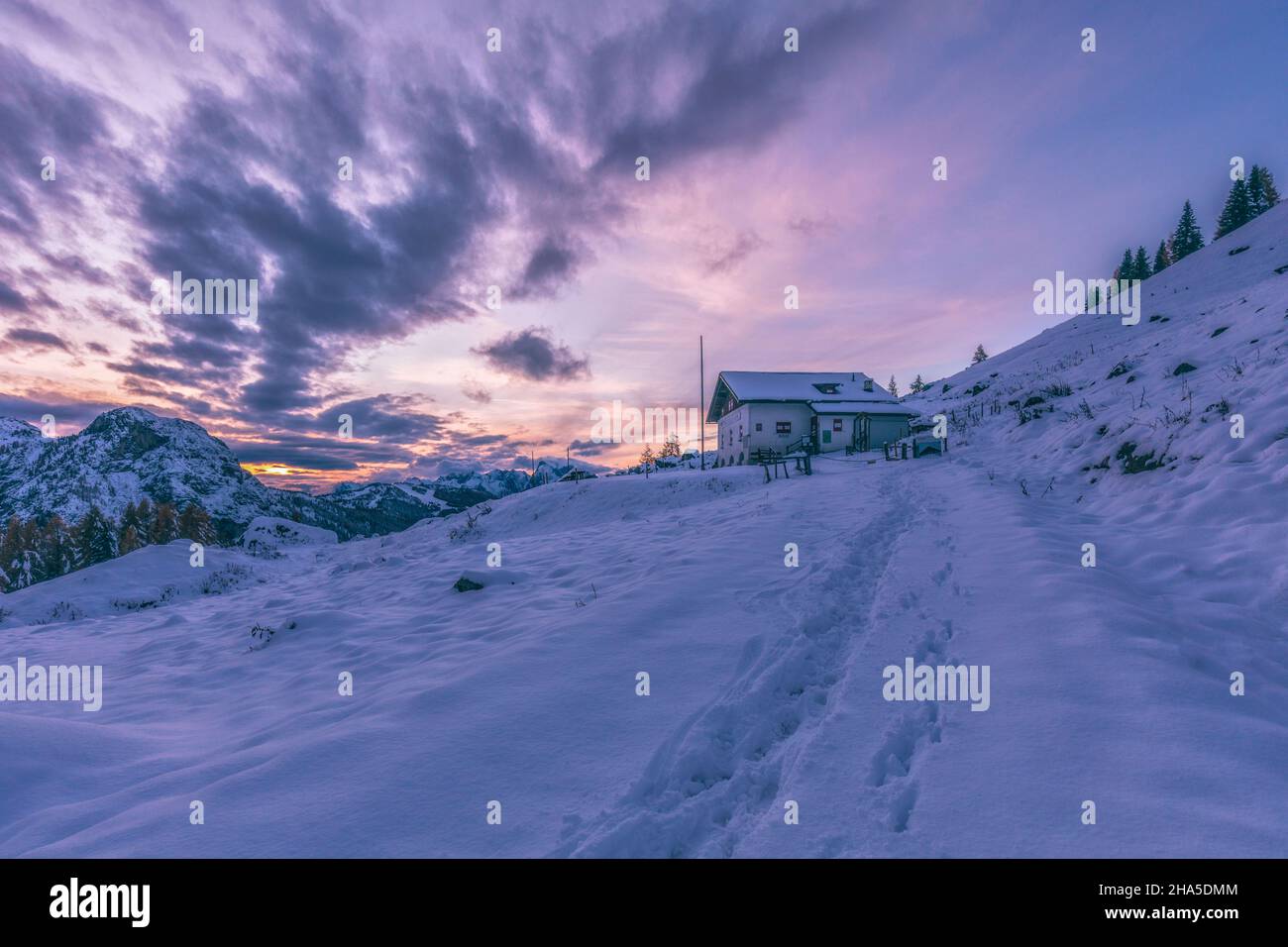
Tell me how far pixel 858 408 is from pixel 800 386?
5317 mm

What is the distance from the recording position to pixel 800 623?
606cm

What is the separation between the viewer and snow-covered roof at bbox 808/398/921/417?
38094mm

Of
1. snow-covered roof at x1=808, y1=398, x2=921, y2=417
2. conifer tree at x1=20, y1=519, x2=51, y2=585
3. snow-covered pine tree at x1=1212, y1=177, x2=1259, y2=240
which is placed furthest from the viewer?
snow-covered pine tree at x1=1212, y1=177, x2=1259, y2=240

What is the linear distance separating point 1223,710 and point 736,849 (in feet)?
13.2

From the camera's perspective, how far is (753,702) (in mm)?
4539

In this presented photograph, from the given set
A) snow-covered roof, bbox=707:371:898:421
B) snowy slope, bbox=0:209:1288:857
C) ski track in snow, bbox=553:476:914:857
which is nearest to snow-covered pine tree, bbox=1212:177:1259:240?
snow-covered roof, bbox=707:371:898:421

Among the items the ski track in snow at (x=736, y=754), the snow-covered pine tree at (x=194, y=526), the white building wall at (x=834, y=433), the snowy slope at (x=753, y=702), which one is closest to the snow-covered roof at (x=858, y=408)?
the white building wall at (x=834, y=433)

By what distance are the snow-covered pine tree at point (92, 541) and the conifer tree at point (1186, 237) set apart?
123 metres

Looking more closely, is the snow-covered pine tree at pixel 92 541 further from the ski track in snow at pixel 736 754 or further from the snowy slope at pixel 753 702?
the ski track in snow at pixel 736 754

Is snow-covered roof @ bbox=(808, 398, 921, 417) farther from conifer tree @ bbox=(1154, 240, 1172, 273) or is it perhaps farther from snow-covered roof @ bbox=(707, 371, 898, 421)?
conifer tree @ bbox=(1154, 240, 1172, 273)

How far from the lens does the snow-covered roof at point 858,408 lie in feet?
125

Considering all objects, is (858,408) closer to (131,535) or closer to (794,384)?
(794,384)

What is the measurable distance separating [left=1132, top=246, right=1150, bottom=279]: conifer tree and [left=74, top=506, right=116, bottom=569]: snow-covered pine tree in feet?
391
